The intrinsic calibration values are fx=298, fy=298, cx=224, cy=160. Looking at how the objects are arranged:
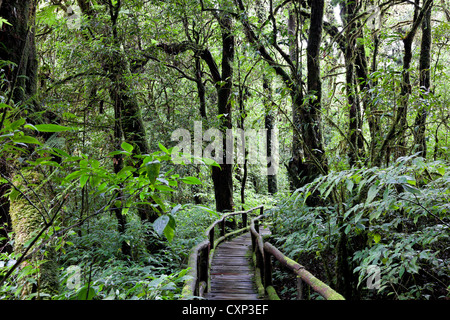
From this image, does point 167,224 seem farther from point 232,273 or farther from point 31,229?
point 232,273

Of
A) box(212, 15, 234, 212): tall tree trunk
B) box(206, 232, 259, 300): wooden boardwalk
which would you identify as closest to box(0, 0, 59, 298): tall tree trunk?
box(206, 232, 259, 300): wooden boardwalk

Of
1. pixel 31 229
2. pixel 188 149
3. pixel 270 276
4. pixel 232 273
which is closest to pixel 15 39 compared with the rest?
pixel 31 229

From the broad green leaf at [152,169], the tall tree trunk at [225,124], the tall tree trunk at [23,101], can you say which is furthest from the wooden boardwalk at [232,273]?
the broad green leaf at [152,169]

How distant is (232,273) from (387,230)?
402cm

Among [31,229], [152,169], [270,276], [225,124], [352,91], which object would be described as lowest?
[270,276]

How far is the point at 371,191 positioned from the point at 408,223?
3.57m

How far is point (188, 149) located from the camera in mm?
10914

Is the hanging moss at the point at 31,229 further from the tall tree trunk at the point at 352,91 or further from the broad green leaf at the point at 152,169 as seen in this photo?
the tall tree trunk at the point at 352,91

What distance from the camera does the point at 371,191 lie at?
2.38 metres

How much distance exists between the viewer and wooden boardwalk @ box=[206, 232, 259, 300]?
569 centimetres

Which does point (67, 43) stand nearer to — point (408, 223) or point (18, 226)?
point (18, 226)

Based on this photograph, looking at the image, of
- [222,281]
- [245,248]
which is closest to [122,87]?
[222,281]

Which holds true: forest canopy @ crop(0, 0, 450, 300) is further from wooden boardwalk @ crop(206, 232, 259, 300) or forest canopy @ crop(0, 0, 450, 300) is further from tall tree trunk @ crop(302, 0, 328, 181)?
wooden boardwalk @ crop(206, 232, 259, 300)

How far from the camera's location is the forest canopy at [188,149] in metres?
2.05
